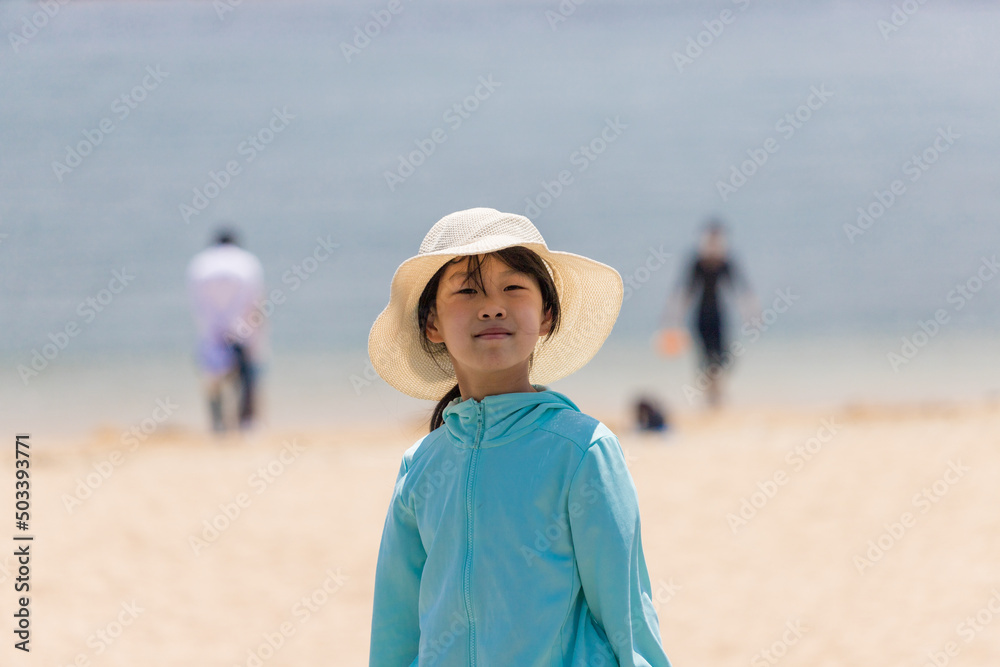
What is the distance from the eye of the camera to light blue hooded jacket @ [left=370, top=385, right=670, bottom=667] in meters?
1.87

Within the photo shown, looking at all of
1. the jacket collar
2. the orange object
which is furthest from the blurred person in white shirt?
the jacket collar

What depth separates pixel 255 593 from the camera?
5.80 metres

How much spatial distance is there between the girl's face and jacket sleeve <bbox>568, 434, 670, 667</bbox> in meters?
0.25

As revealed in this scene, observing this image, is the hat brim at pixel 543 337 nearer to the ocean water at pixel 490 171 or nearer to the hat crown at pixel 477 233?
the hat crown at pixel 477 233

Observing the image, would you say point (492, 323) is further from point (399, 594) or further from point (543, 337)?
point (399, 594)

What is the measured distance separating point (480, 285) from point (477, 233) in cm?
10

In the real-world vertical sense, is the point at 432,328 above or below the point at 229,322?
below

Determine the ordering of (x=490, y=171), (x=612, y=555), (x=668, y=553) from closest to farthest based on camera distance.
A: (x=612, y=555), (x=668, y=553), (x=490, y=171)

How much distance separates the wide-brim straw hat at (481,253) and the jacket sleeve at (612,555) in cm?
41

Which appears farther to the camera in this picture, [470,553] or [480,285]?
[480,285]

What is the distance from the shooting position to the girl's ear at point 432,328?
7.36ft

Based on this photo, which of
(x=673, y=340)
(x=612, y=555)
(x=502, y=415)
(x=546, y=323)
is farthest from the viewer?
(x=673, y=340)

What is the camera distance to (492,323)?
205 centimetres

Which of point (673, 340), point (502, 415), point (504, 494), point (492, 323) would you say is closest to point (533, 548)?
point (504, 494)
